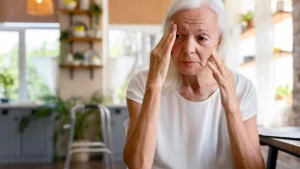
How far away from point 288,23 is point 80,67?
3513mm

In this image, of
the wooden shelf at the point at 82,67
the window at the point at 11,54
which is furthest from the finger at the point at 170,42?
the window at the point at 11,54

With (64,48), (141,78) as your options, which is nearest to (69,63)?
→ (64,48)

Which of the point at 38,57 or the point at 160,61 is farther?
the point at 38,57

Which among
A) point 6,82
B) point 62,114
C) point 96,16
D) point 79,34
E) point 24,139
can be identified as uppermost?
point 96,16

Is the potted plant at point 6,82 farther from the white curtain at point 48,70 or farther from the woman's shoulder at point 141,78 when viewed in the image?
the woman's shoulder at point 141,78

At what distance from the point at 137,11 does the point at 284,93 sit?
12.9 feet

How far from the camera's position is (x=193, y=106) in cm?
142

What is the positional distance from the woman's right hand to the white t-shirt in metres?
0.11

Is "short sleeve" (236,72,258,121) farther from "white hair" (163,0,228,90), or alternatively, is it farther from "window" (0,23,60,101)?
"window" (0,23,60,101)

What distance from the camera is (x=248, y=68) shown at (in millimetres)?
4117

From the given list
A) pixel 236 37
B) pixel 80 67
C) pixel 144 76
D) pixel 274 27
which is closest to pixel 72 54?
pixel 80 67

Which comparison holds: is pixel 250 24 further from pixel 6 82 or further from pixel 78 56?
pixel 6 82

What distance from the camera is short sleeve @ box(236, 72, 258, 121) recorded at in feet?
4.52

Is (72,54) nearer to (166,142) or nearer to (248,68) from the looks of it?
(248,68)
